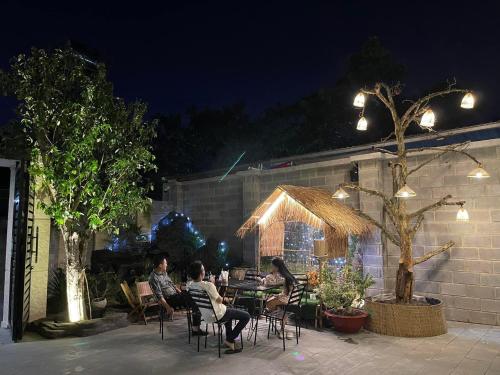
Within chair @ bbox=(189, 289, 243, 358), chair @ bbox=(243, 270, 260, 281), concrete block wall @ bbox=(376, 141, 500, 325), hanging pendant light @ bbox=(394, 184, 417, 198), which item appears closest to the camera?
chair @ bbox=(189, 289, 243, 358)

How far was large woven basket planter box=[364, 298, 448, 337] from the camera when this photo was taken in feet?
21.9

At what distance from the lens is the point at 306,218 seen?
27.6 ft

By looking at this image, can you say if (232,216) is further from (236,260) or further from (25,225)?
(25,225)

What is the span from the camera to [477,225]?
7.60m

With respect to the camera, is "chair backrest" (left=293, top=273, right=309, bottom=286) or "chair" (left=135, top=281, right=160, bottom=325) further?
"chair backrest" (left=293, top=273, right=309, bottom=286)

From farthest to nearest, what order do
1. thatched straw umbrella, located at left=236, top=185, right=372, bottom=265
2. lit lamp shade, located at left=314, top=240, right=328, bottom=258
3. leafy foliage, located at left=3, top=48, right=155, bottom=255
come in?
lit lamp shade, located at left=314, top=240, right=328, bottom=258
thatched straw umbrella, located at left=236, top=185, right=372, bottom=265
leafy foliage, located at left=3, top=48, right=155, bottom=255

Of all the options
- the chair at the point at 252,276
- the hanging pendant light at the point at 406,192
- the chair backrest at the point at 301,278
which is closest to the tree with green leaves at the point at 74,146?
the chair at the point at 252,276

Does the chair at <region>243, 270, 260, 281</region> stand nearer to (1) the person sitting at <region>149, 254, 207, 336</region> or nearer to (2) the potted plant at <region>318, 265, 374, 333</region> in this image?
(2) the potted plant at <region>318, 265, 374, 333</region>

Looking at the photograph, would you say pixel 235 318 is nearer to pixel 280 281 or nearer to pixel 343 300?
pixel 280 281

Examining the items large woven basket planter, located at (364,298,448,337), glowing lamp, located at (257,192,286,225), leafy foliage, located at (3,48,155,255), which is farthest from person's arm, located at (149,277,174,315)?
large woven basket planter, located at (364,298,448,337)

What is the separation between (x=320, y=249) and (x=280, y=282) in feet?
4.70

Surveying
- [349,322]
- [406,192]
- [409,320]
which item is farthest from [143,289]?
[406,192]

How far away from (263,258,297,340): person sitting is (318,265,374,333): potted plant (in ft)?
2.11

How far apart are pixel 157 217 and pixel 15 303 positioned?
311 inches
